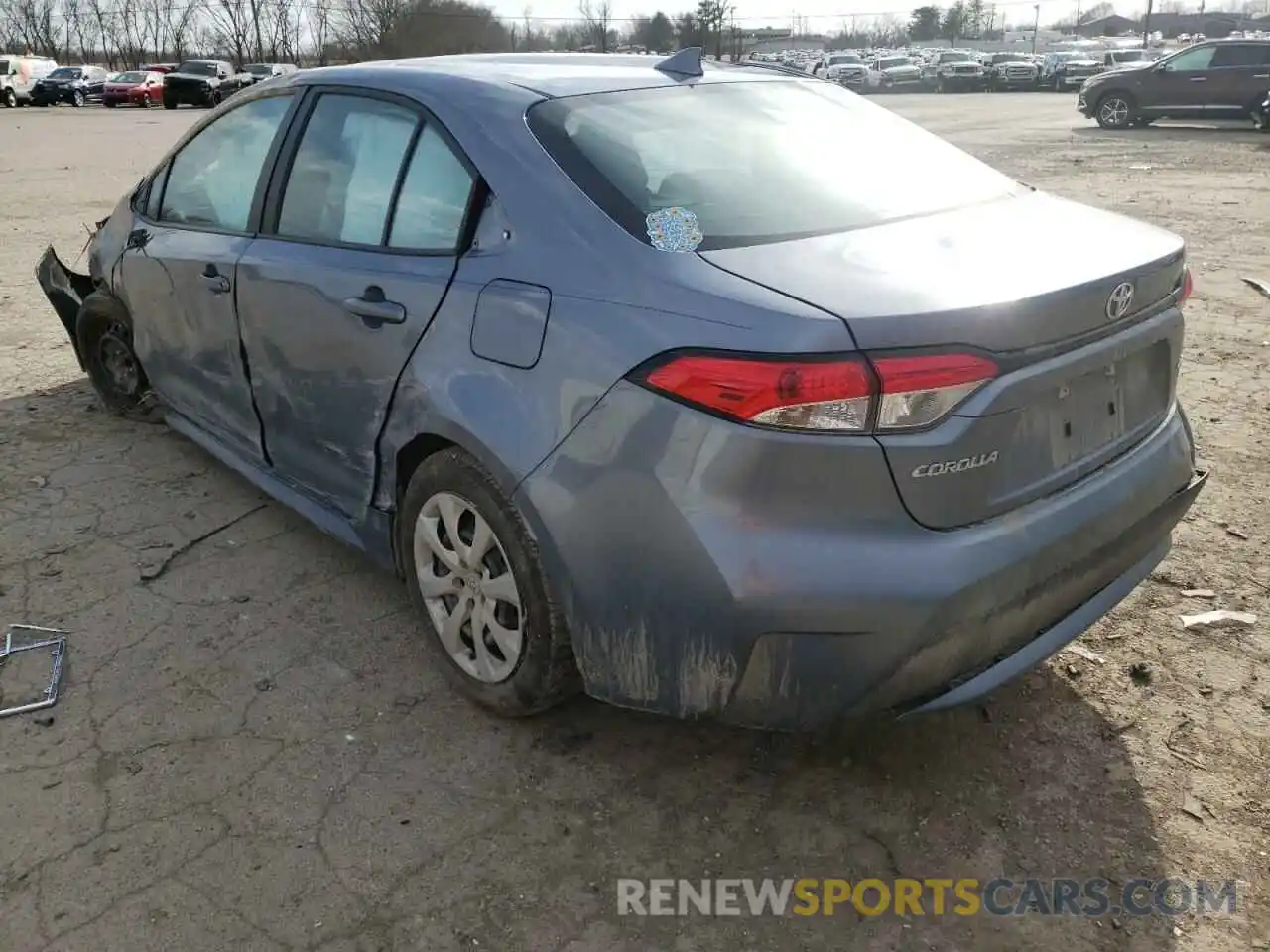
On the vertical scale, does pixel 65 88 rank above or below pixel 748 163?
above

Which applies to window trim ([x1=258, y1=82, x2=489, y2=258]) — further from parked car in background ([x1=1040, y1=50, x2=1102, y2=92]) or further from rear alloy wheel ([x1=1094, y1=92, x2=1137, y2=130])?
parked car in background ([x1=1040, y1=50, x2=1102, y2=92])

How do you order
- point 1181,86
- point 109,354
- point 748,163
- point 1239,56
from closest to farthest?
1. point 748,163
2. point 109,354
3. point 1239,56
4. point 1181,86

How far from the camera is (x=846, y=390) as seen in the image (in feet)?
6.53

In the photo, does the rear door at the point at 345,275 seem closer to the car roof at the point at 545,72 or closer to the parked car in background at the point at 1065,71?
the car roof at the point at 545,72

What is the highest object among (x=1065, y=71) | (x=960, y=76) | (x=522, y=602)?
(x=960, y=76)

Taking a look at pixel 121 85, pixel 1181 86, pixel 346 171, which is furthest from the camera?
pixel 121 85

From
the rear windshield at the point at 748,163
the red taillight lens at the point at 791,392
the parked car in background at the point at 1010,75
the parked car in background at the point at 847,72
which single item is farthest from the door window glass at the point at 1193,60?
the parked car in background at the point at 847,72

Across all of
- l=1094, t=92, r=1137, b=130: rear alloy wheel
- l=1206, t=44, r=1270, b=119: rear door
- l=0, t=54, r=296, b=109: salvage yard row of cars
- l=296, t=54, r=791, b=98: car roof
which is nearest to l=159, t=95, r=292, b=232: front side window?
l=296, t=54, r=791, b=98: car roof

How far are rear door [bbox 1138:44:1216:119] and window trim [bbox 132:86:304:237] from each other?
22.0 m

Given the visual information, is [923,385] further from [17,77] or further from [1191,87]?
[17,77]

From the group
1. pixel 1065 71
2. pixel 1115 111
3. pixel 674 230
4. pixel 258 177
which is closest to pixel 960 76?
pixel 1065 71

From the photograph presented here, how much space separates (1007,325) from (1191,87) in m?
22.9

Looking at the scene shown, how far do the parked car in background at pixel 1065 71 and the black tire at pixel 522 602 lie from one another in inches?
1663

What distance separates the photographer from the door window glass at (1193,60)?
20.7 m
